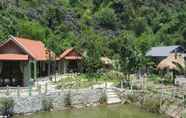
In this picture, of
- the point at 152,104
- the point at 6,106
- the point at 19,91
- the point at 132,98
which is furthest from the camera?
the point at 132,98

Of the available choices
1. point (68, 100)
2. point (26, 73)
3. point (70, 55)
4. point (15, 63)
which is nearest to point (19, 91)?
point (68, 100)

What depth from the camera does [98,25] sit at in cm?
11100

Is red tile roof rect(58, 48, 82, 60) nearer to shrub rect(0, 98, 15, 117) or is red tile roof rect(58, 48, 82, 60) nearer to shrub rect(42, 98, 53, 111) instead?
shrub rect(42, 98, 53, 111)

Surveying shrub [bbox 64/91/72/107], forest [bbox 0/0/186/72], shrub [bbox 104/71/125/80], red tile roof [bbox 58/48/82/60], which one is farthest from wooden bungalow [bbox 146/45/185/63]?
shrub [bbox 64/91/72/107]

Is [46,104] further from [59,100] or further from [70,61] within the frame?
[70,61]

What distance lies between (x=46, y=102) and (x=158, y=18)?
83.3 metres

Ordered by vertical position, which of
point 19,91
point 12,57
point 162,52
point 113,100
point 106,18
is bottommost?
point 113,100

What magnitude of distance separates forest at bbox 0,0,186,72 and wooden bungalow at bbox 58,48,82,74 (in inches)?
63.4

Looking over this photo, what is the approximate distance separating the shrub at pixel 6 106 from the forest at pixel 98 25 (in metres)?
18.7

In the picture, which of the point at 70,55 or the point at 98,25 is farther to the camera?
the point at 98,25

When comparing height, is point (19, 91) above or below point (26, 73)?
below

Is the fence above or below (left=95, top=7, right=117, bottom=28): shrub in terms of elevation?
below

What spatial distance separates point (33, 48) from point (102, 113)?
594 inches

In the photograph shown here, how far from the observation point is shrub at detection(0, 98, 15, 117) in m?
32.4
